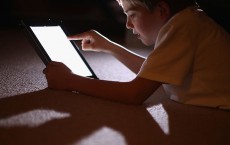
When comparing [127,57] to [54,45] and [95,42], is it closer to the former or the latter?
[95,42]

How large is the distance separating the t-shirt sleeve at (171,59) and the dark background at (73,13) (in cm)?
144

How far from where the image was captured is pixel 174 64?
2.33ft

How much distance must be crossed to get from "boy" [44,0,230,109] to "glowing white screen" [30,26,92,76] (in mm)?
83

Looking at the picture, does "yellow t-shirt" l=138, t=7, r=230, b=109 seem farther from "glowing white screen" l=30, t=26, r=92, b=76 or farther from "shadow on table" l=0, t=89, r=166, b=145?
"glowing white screen" l=30, t=26, r=92, b=76

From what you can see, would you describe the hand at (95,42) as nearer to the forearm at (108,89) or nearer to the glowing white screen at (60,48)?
the glowing white screen at (60,48)

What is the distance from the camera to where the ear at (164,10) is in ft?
2.74

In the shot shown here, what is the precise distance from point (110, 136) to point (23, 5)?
5.55 ft

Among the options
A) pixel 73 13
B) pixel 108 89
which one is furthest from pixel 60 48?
pixel 73 13

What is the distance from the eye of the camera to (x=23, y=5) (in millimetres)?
2070

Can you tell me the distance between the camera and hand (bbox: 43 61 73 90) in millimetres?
794

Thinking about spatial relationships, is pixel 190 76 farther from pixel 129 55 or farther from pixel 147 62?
pixel 129 55

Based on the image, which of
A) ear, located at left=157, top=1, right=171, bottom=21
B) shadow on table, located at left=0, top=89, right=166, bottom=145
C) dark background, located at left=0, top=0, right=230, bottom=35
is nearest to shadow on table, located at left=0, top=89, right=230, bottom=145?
shadow on table, located at left=0, top=89, right=166, bottom=145

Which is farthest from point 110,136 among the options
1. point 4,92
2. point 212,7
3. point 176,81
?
point 212,7

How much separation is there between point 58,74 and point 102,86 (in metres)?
0.12
